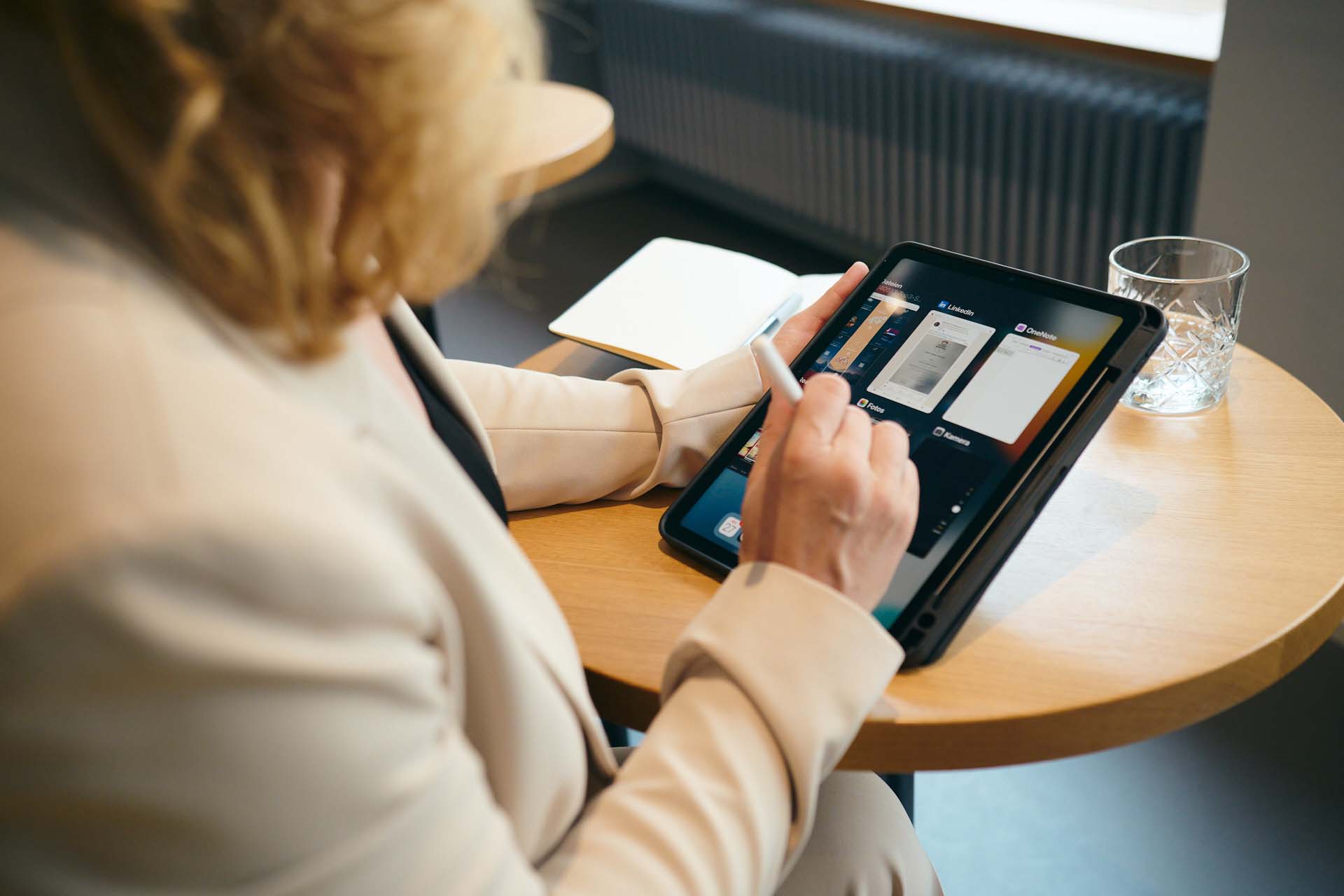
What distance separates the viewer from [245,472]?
347 mm

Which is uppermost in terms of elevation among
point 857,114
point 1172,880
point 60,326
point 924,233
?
point 60,326

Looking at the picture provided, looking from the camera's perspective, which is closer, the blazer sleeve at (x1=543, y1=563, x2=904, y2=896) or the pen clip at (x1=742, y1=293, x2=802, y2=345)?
the blazer sleeve at (x1=543, y1=563, x2=904, y2=896)

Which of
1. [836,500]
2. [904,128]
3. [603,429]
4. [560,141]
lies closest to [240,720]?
[836,500]

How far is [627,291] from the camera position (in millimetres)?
1145

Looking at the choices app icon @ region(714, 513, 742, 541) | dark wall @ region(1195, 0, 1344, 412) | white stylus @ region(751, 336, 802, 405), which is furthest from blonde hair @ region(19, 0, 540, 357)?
dark wall @ region(1195, 0, 1344, 412)

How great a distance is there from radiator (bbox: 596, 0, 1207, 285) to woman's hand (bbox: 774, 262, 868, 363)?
1512 millimetres

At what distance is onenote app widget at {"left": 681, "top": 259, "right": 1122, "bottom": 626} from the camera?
0.65m

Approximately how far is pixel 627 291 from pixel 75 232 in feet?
2.67

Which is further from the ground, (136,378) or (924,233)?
(136,378)

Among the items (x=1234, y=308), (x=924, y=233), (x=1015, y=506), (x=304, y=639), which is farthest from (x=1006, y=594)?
(x=924, y=233)

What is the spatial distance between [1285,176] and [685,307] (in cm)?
105

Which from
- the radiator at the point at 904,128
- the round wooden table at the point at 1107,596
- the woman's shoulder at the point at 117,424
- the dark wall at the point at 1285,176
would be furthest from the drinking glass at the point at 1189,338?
the radiator at the point at 904,128

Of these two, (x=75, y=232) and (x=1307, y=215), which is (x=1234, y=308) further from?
(x=1307, y=215)

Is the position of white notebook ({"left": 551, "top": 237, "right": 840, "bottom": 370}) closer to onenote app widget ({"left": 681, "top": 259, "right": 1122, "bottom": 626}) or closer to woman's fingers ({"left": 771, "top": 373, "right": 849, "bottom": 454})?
onenote app widget ({"left": 681, "top": 259, "right": 1122, "bottom": 626})
